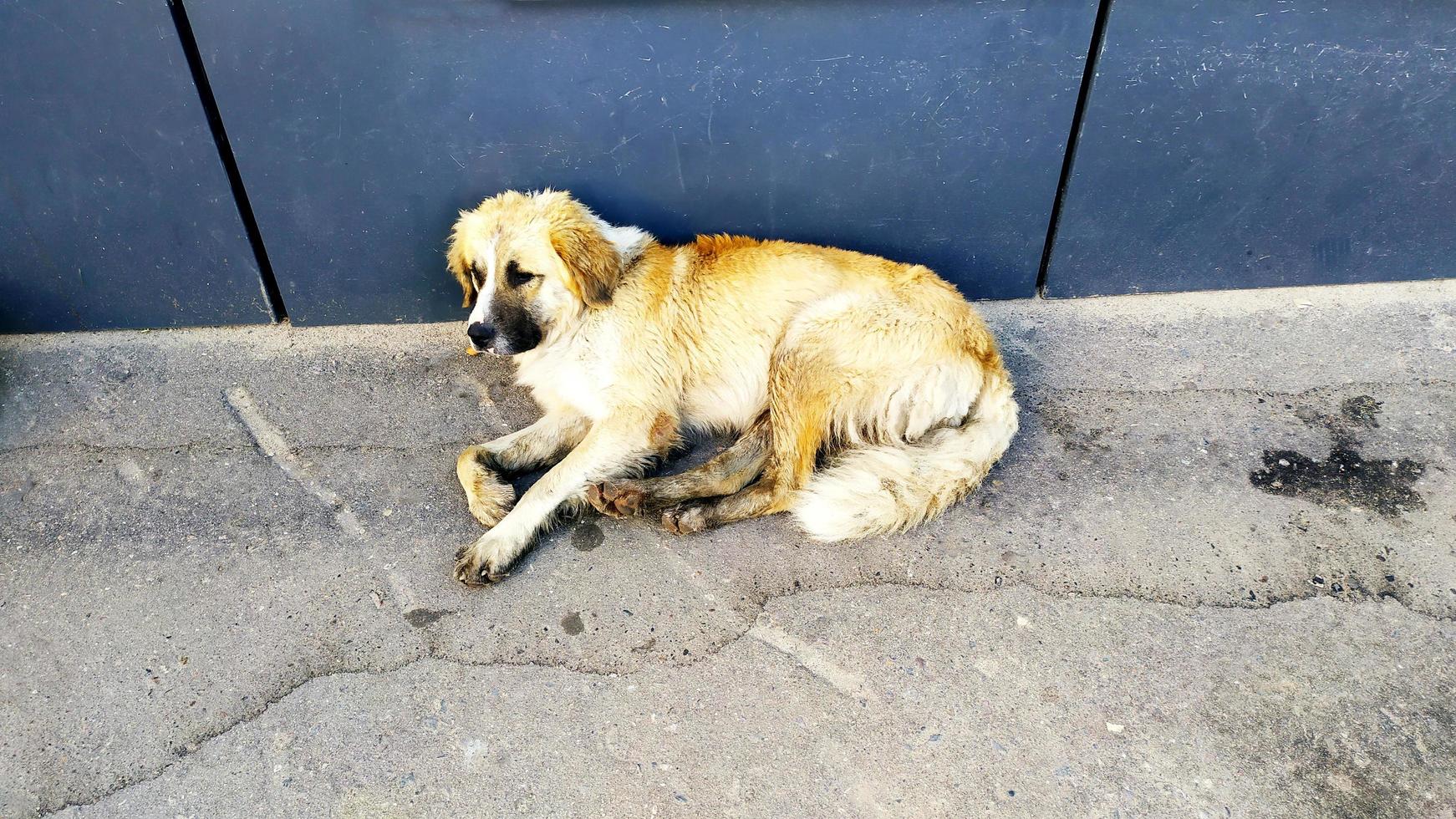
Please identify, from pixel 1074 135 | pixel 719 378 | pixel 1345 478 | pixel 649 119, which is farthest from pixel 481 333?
pixel 1345 478

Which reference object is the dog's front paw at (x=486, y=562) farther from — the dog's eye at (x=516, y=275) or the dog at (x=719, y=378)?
the dog's eye at (x=516, y=275)

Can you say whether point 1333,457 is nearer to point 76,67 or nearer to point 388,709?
point 388,709

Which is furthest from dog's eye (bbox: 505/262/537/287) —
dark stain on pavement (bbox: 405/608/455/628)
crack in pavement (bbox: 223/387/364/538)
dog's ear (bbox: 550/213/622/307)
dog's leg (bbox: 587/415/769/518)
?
dark stain on pavement (bbox: 405/608/455/628)

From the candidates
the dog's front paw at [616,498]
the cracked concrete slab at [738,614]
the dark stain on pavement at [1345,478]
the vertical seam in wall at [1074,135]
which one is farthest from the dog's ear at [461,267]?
the dark stain on pavement at [1345,478]

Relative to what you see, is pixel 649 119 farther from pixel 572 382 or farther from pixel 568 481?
pixel 568 481

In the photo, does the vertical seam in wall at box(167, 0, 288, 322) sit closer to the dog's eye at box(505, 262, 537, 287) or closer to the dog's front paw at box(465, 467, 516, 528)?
the dog's eye at box(505, 262, 537, 287)

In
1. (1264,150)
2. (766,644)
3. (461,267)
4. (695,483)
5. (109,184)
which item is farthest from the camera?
(1264,150)

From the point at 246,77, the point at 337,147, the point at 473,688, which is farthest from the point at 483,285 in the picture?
the point at 473,688

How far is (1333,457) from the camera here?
11.4 ft

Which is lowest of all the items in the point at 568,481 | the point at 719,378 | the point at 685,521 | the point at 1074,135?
the point at 685,521

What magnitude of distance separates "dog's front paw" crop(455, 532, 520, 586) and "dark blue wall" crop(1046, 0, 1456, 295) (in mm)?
2836

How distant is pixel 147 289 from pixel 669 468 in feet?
8.55

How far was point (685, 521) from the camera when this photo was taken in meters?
3.21

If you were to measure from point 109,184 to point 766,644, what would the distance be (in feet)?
11.0
